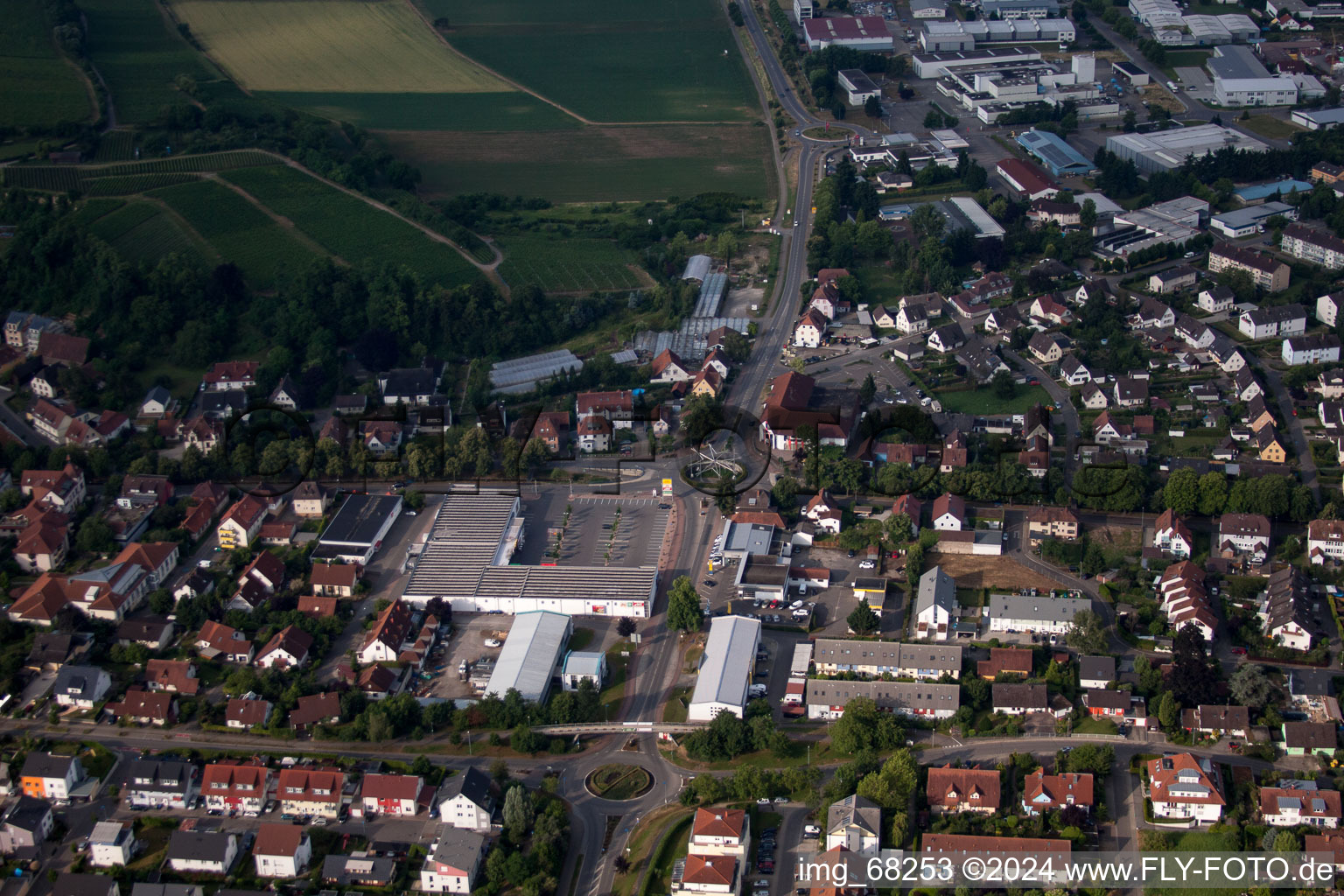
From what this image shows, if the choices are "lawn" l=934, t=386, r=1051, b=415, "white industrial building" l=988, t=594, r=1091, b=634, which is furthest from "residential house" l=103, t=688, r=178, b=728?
"lawn" l=934, t=386, r=1051, b=415

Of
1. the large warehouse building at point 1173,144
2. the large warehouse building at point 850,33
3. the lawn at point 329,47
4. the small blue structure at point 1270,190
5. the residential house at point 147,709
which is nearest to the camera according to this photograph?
the residential house at point 147,709

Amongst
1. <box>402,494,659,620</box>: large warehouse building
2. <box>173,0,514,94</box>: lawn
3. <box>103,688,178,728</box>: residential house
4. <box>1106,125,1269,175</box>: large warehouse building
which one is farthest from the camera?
<box>173,0,514,94</box>: lawn

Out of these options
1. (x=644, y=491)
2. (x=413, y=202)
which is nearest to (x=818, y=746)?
(x=644, y=491)

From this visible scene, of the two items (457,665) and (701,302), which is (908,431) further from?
(457,665)

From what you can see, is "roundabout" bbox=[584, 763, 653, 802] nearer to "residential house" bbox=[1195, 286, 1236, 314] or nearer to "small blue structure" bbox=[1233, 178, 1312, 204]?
"residential house" bbox=[1195, 286, 1236, 314]

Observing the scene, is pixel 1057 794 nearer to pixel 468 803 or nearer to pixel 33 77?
pixel 468 803

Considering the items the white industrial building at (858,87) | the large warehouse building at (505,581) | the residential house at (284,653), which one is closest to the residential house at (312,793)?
the residential house at (284,653)

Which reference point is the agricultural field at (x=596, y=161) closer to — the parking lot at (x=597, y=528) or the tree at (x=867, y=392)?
the tree at (x=867, y=392)
